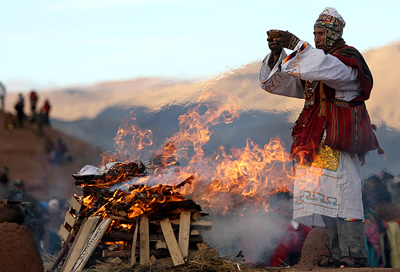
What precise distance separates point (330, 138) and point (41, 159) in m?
24.1

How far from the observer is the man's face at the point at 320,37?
671 centimetres

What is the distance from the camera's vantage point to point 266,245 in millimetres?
8148

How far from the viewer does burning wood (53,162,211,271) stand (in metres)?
6.23

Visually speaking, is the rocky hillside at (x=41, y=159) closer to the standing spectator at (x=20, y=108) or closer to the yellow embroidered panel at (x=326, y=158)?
the standing spectator at (x=20, y=108)

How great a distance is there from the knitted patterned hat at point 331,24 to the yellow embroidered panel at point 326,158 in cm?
126

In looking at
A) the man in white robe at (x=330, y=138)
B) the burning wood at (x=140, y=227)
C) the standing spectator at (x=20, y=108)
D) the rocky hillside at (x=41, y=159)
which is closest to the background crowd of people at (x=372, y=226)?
the man in white robe at (x=330, y=138)

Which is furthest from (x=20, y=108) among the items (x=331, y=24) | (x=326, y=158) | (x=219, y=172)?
(x=326, y=158)

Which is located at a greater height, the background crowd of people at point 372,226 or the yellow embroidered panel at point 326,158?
the yellow embroidered panel at point 326,158

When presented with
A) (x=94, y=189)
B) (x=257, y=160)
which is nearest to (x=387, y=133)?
(x=257, y=160)

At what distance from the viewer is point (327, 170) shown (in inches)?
254

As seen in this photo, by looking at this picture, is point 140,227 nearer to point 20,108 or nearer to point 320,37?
point 320,37

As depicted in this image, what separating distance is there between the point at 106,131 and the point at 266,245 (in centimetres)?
841

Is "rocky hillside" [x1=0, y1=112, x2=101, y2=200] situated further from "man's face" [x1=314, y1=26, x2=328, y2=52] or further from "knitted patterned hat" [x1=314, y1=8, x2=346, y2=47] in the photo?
"knitted patterned hat" [x1=314, y1=8, x2=346, y2=47]

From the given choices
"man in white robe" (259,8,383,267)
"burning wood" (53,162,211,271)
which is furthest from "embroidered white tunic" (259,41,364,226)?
"burning wood" (53,162,211,271)
